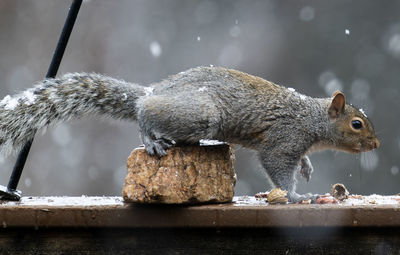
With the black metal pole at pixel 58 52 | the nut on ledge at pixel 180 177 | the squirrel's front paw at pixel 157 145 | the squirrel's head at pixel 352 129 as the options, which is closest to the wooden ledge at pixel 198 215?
the nut on ledge at pixel 180 177

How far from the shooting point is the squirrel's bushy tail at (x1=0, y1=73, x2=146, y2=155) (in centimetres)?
196

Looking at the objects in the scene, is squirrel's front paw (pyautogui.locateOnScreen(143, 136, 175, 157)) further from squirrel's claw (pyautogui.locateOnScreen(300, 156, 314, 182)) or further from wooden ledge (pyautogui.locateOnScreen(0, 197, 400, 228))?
squirrel's claw (pyautogui.locateOnScreen(300, 156, 314, 182))

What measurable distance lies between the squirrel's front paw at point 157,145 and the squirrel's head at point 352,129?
0.65 metres

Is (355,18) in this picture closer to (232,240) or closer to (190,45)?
(190,45)

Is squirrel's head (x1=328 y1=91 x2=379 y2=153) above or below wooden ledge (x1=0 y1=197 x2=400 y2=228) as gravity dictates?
above

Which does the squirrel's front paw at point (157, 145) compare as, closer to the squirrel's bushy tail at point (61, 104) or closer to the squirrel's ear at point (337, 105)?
the squirrel's bushy tail at point (61, 104)

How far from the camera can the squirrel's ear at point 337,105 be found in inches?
87.2

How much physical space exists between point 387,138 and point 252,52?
1.00 metres

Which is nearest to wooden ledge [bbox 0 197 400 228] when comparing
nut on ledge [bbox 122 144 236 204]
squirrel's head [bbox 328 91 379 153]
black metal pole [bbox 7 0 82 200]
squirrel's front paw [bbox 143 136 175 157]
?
nut on ledge [bbox 122 144 236 204]

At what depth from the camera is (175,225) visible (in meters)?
1.76

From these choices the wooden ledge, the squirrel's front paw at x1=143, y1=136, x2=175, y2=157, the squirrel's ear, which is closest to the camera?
the wooden ledge

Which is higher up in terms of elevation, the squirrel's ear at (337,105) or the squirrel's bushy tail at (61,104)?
the squirrel's ear at (337,105)

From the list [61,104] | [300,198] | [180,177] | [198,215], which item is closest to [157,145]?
[180,177]

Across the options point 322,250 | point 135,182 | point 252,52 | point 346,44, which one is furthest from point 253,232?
point 346,44
